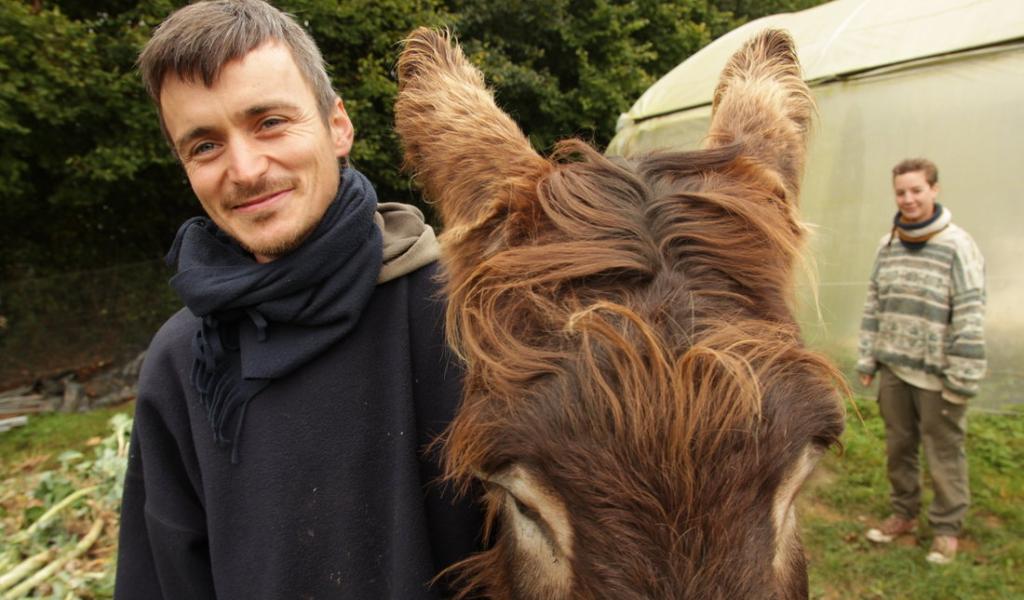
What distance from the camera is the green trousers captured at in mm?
5250

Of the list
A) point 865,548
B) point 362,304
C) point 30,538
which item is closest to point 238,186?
point 362,304

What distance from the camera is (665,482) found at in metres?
1.42

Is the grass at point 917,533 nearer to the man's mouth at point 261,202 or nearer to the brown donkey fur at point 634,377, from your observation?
the brown donkey fur at point 634,377

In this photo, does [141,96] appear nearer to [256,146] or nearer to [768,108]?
[256,146]

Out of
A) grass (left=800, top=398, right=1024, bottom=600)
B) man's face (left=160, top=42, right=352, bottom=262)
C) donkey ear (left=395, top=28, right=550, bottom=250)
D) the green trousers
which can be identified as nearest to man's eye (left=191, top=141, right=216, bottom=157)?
man's face (left=160, top=42, right=352, bottom=262)

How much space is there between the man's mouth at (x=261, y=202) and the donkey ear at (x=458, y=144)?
52cm

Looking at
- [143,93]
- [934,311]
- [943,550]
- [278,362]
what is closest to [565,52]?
[143,93]

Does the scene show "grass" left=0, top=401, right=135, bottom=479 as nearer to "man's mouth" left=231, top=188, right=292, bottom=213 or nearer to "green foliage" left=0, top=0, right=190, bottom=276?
"green foliage" left=0, top=0, right=190, bottom=276

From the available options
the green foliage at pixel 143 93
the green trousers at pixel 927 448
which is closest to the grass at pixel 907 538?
the green trousers at pixel 927 448

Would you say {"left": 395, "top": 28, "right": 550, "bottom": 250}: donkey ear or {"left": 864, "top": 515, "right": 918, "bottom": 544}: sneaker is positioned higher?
{"left": 395, "top": 28, "right": 550, "bottom": 250}: donkey ear

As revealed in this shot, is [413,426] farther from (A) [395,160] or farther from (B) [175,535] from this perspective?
(A) [395,160]

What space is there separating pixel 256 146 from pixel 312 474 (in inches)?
36.4

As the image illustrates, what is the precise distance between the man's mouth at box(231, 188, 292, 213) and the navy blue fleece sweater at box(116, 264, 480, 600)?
1.26 feet

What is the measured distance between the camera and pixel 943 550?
534 centimetres
